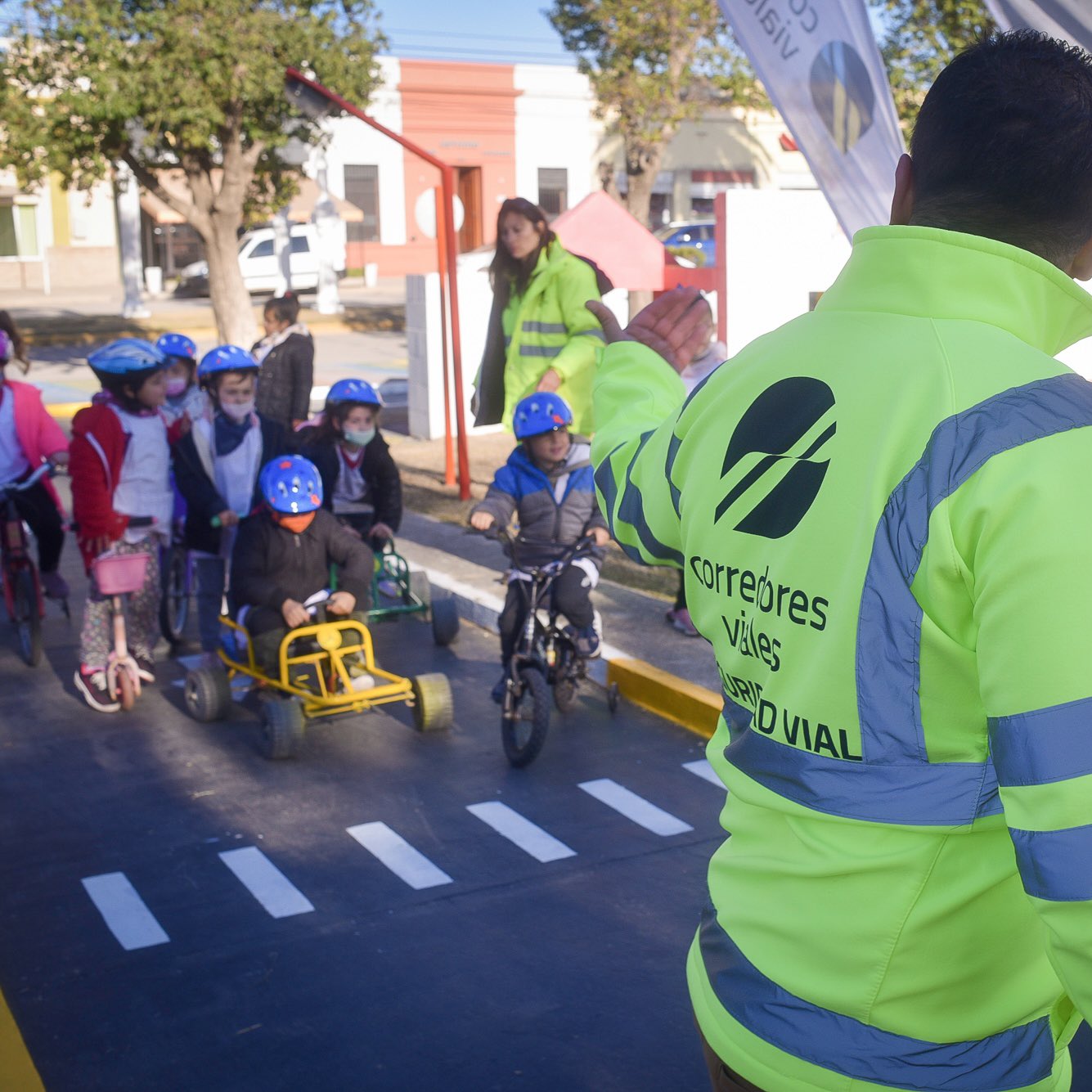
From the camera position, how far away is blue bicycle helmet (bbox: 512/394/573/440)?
6633mm

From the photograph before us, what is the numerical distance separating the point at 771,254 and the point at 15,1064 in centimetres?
804

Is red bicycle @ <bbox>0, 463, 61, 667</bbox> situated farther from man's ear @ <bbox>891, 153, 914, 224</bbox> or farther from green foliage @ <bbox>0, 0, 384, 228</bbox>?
green foliage @ <bbox>0, 0, 384, 228</bbox>

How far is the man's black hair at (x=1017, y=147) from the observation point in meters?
1.40

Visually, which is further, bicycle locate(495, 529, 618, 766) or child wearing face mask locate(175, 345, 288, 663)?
child wearing face mask locate(175, 345, 288, 663)

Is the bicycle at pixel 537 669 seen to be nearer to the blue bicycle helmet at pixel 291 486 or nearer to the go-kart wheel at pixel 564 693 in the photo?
the go-kart wheel at pixel 564 693

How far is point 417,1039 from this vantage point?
4.00 metres

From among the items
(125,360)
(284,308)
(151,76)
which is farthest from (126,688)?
(151,76)

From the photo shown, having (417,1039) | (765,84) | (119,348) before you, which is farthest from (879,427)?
(119,348)

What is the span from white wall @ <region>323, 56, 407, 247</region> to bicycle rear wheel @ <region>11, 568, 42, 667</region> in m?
37.7

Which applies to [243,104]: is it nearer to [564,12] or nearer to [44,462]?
[564,12]

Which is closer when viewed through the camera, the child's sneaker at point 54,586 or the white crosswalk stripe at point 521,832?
the white crosswalk stripe at point 521,832

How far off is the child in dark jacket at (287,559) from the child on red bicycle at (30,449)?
60.0 inches

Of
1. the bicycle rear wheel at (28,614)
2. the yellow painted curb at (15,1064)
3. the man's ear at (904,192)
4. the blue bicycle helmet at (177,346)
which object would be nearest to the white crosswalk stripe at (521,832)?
the yellow painted curb at (15,1064)

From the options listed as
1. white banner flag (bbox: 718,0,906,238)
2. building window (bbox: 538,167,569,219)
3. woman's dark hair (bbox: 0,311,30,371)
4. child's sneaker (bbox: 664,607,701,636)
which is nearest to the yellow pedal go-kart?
child's sneaker (bbox: 664,607,701,636)
